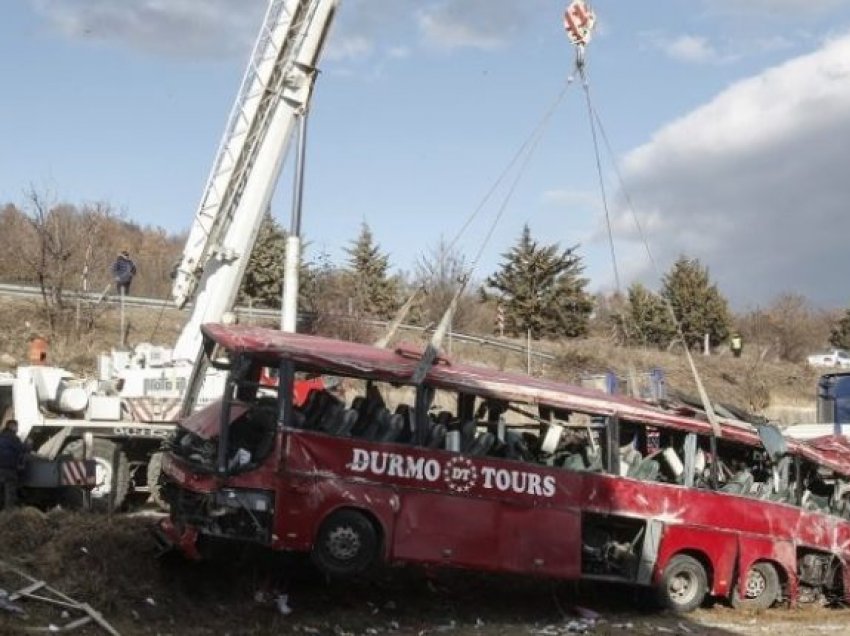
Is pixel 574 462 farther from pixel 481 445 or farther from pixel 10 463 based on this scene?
pixel 10 463

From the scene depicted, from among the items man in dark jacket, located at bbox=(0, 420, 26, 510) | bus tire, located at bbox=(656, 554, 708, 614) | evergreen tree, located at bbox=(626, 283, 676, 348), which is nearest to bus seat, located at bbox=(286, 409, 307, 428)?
bus tire, located at bbox=(656, 554, 708, 614)

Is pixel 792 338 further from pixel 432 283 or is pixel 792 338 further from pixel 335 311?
pixel 335 311

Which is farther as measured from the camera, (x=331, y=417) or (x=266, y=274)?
(x=266, y=274)

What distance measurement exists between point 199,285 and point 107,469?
3269 millimetres

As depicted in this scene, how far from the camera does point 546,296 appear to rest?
44969mm

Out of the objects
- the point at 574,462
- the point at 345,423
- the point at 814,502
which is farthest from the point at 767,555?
the point at 345,423

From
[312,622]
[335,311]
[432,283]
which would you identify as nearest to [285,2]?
[312,622]

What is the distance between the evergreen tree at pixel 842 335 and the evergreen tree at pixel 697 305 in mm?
11798

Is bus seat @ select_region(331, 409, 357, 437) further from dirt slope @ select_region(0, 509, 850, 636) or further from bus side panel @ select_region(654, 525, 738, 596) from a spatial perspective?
bus side panel @ select_region(654, 525, 738, 596)

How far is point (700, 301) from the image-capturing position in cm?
5241

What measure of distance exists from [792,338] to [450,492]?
2012 inches

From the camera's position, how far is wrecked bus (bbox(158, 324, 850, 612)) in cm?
1020

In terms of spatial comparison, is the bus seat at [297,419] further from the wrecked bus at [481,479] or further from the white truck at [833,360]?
the white truck at [833,360]

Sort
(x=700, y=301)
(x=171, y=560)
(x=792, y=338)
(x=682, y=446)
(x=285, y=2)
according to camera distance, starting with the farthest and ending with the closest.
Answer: (x=792, y=338) → (x=700, y=301) → (x=285, y=2) → (x=682, y=446) → (x=171, y=560)
